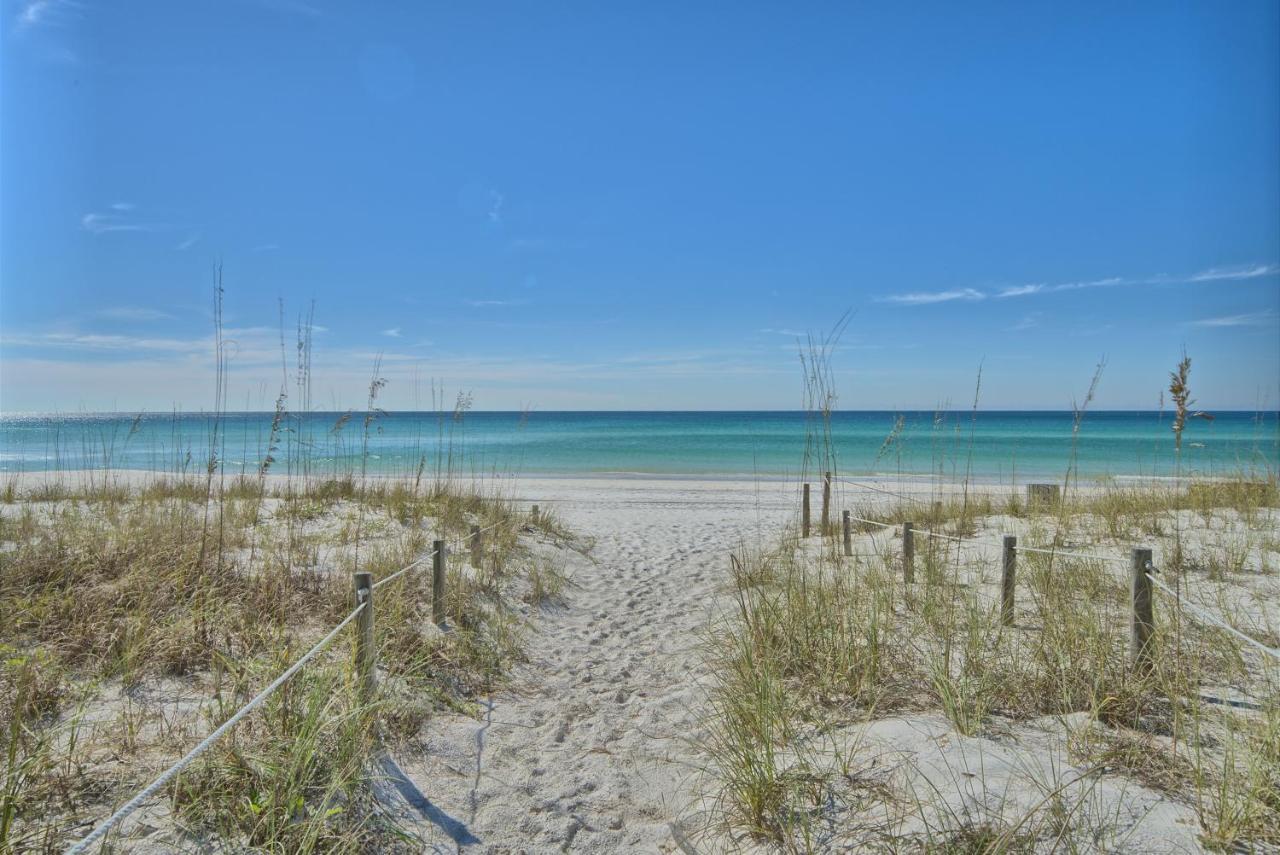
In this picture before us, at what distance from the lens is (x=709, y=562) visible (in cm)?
759

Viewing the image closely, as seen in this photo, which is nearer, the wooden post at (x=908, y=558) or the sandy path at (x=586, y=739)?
the sandy path at (x=586, y=739)

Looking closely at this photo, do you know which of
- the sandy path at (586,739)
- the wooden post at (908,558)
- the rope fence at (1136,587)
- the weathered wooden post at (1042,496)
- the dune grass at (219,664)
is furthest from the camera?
the weathered wooden post at (1042,496)

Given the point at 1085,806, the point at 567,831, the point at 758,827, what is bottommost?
the point at 567,831

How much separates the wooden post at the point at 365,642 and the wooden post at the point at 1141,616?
12.4ft

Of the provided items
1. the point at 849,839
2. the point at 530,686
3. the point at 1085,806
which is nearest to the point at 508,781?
the point at 530,686

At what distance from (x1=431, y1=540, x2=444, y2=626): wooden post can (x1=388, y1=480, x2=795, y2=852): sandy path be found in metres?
0.72

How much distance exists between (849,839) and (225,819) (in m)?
2.26

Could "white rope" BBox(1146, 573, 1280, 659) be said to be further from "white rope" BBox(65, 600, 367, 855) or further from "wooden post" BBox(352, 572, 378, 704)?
"wooden post" BBox(352, 572, 378, 704)

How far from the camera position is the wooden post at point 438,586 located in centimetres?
470

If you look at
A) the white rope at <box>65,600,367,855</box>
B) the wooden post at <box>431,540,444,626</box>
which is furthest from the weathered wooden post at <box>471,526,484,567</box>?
the white rope at <box>65,600,367,855</box>

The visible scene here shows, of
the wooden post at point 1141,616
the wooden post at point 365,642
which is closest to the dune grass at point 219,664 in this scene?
the wooden post at point 365,642

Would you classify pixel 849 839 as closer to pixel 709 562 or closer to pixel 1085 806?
pixel 1085 806

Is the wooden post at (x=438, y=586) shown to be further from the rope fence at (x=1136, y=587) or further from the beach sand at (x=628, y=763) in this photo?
the rope fence at (x=1136, y=587)

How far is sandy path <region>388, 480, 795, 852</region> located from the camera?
110 inches
